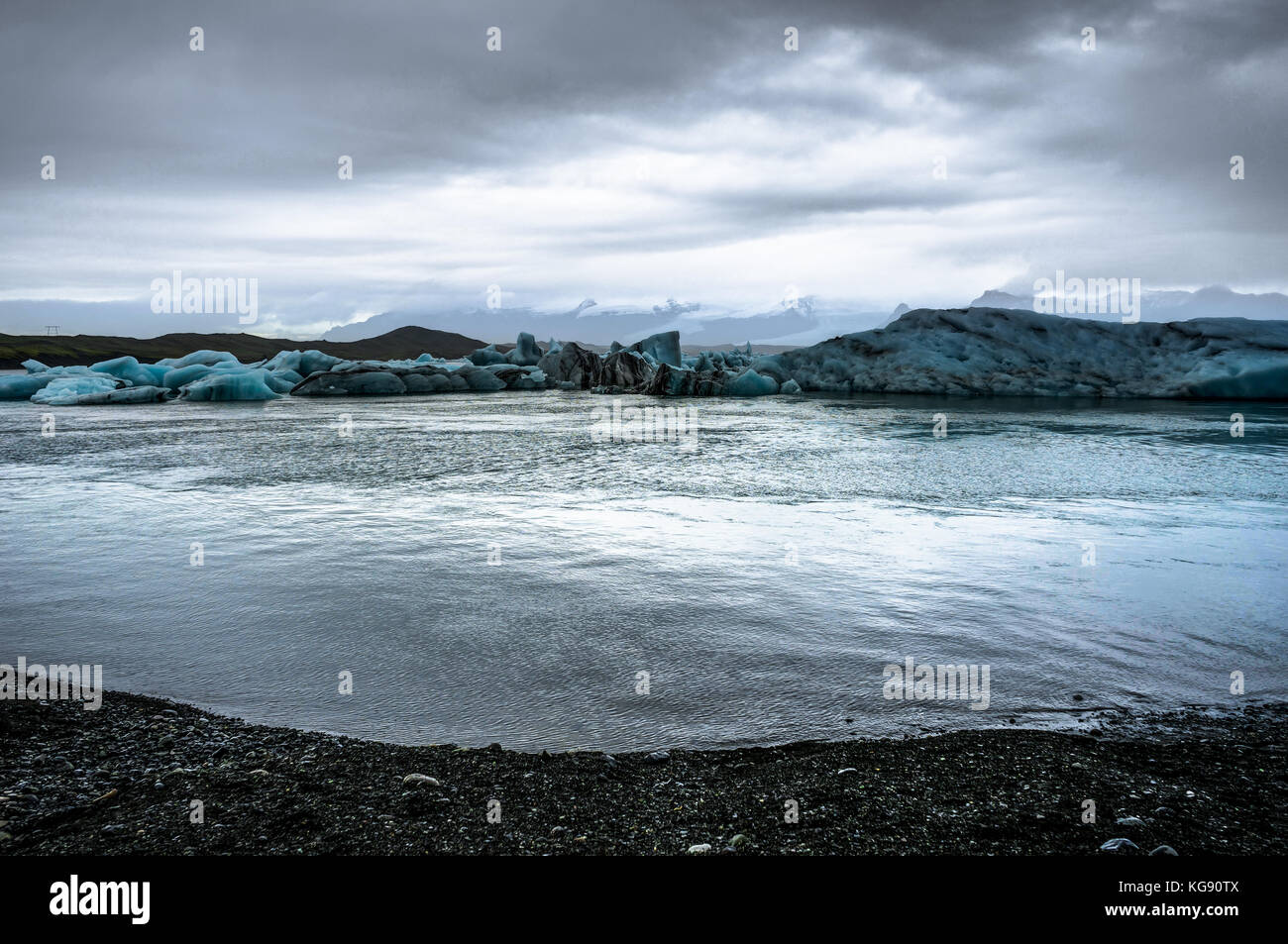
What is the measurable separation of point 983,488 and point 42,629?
30.5ft

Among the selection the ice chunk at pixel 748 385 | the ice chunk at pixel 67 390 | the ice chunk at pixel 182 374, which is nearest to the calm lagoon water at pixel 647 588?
the ice chunk at pixel 748 385

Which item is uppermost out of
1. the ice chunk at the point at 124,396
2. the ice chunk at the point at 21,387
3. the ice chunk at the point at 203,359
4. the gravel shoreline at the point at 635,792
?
the ice chunk at the point at 203,359

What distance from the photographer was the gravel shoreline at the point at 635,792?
2520mm

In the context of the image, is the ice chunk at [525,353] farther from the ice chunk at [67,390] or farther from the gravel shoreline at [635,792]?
the gravel shoreline at [635,792]

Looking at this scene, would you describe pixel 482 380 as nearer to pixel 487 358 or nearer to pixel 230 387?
pixel 487 358

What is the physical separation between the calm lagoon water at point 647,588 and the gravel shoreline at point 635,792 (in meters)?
0.27

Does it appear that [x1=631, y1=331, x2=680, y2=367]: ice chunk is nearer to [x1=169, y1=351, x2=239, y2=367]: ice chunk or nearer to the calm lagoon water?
[x1=169, y1=351, x2=239, y2=367]: ice chunk

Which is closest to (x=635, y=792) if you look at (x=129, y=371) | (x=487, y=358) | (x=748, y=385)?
(x=748, y=385)

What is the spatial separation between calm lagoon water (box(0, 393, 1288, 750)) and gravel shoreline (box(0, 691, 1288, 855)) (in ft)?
0.87

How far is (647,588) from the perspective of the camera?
18.1 feet

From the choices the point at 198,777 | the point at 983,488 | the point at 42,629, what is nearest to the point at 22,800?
the point at 198,777

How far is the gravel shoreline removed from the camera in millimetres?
2520

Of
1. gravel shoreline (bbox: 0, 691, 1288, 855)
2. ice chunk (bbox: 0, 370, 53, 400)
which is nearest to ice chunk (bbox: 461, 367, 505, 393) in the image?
ice chunk (bbox: 0, 370, 53, 400)

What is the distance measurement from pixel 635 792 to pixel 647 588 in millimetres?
2680
